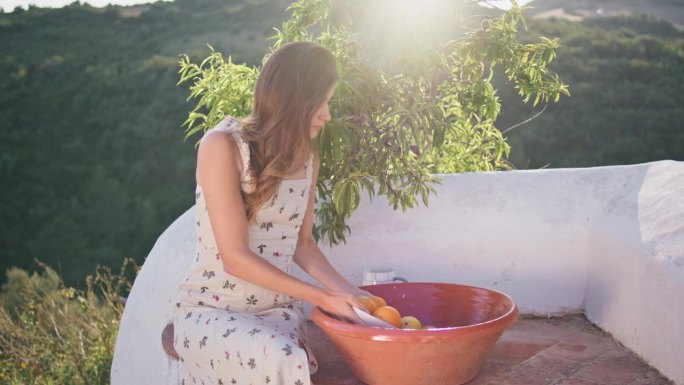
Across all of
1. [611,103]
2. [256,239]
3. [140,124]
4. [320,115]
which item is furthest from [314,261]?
[140,124]

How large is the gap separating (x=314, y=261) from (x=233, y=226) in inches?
17.1

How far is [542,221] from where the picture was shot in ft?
9.96

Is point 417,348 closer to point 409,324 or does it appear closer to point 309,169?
point 409,324

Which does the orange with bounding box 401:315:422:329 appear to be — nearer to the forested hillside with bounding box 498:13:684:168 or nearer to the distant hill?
the forested hillside with bounding box 498:13:684:168

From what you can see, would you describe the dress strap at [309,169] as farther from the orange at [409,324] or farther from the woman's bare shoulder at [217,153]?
the orange at [409,324]

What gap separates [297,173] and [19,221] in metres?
13.4

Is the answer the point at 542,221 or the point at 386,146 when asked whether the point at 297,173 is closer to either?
the point at 386,146

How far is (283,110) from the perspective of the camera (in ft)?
6.81

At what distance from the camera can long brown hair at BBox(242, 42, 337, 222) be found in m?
2.07

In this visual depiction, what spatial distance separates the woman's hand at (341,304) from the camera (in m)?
2.05

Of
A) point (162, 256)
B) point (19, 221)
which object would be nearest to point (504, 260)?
point (162, 256)

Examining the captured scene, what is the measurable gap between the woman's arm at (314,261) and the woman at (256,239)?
0.53ft

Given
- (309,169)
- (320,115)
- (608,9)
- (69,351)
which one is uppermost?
(608,9)

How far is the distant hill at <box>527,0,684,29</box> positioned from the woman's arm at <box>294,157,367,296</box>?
44.9ft
